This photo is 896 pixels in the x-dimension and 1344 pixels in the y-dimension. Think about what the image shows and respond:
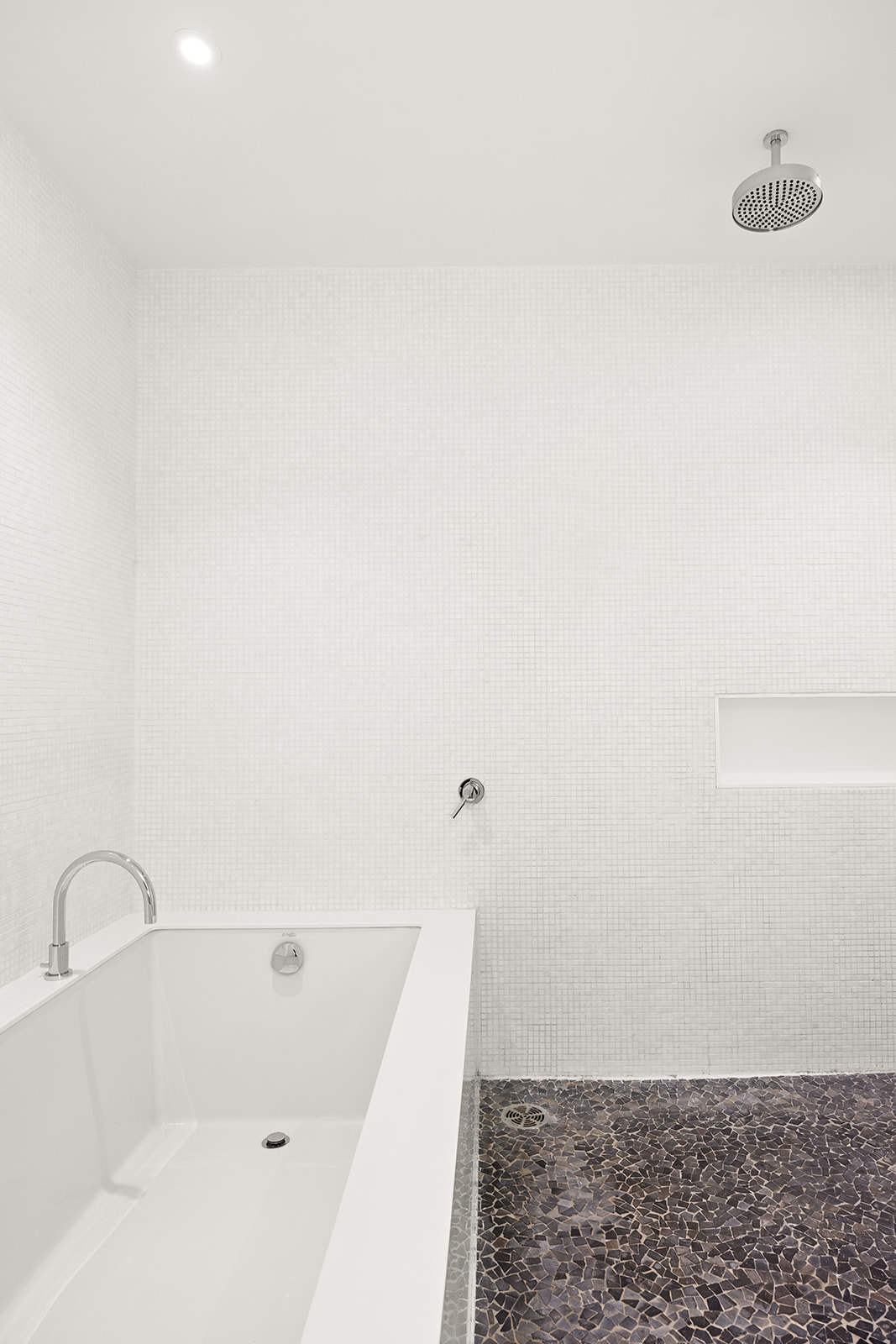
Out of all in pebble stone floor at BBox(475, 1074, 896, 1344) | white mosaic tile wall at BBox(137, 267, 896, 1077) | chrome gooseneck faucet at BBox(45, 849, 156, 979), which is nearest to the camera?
pebble stone floor at BBox(475, 1074, 896, 1344)

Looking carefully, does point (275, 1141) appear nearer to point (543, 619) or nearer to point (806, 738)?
point (543, 619)

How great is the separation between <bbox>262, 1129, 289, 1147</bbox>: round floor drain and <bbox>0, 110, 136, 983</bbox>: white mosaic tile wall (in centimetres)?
77

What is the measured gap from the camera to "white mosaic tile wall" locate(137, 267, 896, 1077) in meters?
2.52

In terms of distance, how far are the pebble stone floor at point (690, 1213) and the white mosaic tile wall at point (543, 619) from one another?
0.70ft

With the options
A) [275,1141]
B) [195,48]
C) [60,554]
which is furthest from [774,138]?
[275,1141]

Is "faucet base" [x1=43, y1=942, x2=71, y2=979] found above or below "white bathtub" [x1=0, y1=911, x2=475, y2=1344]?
above

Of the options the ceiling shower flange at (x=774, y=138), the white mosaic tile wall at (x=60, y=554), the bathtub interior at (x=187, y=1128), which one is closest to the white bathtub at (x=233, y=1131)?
the bathtub interior at (x=187, y=1128)

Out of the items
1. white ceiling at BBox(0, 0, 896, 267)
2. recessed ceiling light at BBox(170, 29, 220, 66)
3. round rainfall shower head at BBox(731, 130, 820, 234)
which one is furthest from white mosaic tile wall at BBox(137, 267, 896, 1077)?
recessed ceiling light at BBox(170, 29, 220, 66)

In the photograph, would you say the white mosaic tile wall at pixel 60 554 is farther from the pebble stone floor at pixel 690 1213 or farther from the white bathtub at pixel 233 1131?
the pebble stone floor at pixel 690 1213

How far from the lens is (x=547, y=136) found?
2.00 meters

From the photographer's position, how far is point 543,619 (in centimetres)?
257

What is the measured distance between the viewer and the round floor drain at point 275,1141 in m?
2.12

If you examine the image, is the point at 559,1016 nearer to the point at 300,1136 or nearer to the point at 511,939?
the point at 511,939

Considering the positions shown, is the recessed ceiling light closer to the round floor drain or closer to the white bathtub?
the white bathtub
